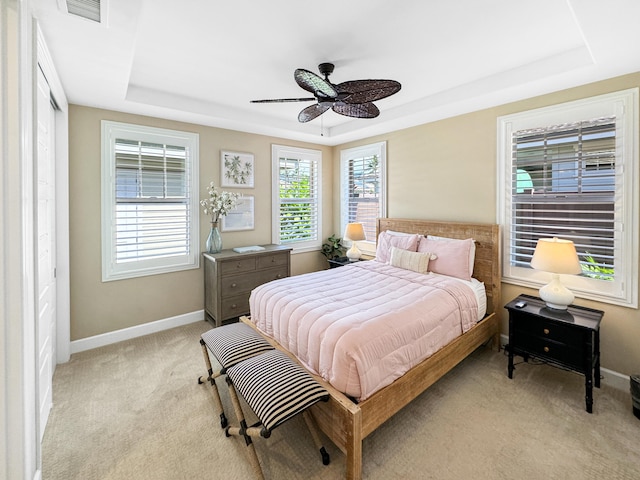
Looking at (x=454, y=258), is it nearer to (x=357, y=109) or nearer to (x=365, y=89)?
(x=357, y=109)

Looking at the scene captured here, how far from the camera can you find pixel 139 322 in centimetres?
351

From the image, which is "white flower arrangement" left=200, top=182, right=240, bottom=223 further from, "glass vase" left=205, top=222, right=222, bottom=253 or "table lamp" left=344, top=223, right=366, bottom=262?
"table lamp" left=344, top=223, right=366, bottom=262

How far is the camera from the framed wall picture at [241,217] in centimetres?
411

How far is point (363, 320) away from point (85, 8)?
8.00 feet

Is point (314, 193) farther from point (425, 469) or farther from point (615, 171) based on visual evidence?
point (425, 469)

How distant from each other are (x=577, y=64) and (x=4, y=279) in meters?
3.86

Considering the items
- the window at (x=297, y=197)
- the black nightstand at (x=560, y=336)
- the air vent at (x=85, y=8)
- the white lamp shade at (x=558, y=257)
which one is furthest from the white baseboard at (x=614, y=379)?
the air vent at (x=85, y=8)

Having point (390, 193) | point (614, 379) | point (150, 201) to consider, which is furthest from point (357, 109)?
point (614, 379)

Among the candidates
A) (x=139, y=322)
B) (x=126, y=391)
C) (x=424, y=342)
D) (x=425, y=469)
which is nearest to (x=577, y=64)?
(x=424, y=342)

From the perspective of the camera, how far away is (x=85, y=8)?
5.25ft

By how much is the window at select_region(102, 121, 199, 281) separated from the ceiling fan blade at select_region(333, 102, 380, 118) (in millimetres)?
2170

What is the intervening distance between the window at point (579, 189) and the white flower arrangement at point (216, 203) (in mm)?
3211

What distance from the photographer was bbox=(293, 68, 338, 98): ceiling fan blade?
192 cm

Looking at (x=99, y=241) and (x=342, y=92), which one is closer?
(x=342, y=92)
